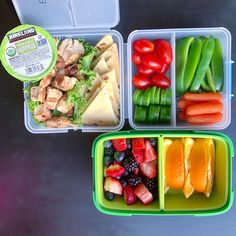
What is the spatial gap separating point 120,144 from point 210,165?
258 millimetres

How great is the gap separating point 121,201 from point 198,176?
23 cm

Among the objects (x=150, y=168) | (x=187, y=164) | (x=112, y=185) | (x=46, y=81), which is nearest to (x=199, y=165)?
(x=187, y=164)

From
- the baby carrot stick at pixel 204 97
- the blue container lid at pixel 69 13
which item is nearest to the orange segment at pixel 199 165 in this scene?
Result: the baby carrot stick at pixel 204 97

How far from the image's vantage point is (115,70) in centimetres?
118

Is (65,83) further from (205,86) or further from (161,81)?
(205,86)

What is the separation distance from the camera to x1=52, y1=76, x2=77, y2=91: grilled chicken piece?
44.4 inches

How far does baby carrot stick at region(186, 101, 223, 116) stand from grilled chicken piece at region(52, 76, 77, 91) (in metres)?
0.33

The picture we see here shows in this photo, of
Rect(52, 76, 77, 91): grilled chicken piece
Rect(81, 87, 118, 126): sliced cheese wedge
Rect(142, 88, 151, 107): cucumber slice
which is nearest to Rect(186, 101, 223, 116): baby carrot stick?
Rect(142, 88, 151, 107): cucumber slice

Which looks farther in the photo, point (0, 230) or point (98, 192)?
point (0, 230)

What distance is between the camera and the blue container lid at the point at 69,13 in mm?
1170

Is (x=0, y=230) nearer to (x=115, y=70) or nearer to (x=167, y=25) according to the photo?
(x=115, y=70)

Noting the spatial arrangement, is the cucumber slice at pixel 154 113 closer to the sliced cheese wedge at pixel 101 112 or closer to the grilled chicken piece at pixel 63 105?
the sliced cheese wedge at pixel 101 112

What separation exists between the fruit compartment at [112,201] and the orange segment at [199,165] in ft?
0.30

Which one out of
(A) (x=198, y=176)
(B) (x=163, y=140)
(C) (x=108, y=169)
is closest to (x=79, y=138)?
(C) (x=108, y=169)
